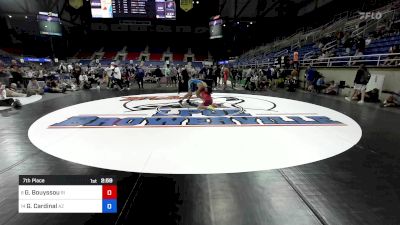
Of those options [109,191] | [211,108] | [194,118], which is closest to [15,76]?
[211,108]

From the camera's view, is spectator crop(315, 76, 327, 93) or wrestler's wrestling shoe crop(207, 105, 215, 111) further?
spectator crop(315, 76, 327, 93)

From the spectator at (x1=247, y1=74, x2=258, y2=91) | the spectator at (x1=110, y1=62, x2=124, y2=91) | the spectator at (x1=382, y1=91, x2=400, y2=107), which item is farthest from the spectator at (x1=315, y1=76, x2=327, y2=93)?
the spectator at (x1=110, y1=62, x2=124, y2=91)

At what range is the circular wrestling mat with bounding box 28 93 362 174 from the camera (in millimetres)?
3182

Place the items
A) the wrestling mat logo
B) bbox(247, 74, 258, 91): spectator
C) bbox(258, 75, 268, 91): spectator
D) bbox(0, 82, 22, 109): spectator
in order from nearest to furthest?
the wrestling mat logo
bbox(0, 82, 22, 109): spectator
bbox(247, 74, 258, 91): spectator
bbox(258, 75, 268, 91): spectator

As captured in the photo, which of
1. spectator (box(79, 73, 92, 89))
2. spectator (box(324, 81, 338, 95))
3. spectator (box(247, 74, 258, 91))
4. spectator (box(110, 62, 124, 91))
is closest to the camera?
spectator (box(324, 81, 338, 95))

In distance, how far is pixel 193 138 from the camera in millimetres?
4211

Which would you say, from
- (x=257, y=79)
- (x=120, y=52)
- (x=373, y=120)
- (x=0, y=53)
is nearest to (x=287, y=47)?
(x=257, y=79)

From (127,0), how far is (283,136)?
18701 mm

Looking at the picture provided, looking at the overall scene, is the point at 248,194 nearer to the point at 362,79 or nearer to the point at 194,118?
the point at 194,118

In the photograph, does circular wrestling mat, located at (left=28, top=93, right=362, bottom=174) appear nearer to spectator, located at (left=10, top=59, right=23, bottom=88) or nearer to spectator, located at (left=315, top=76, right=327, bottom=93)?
spectator, located at (left=315, top=76, right=327, bottom=93)
